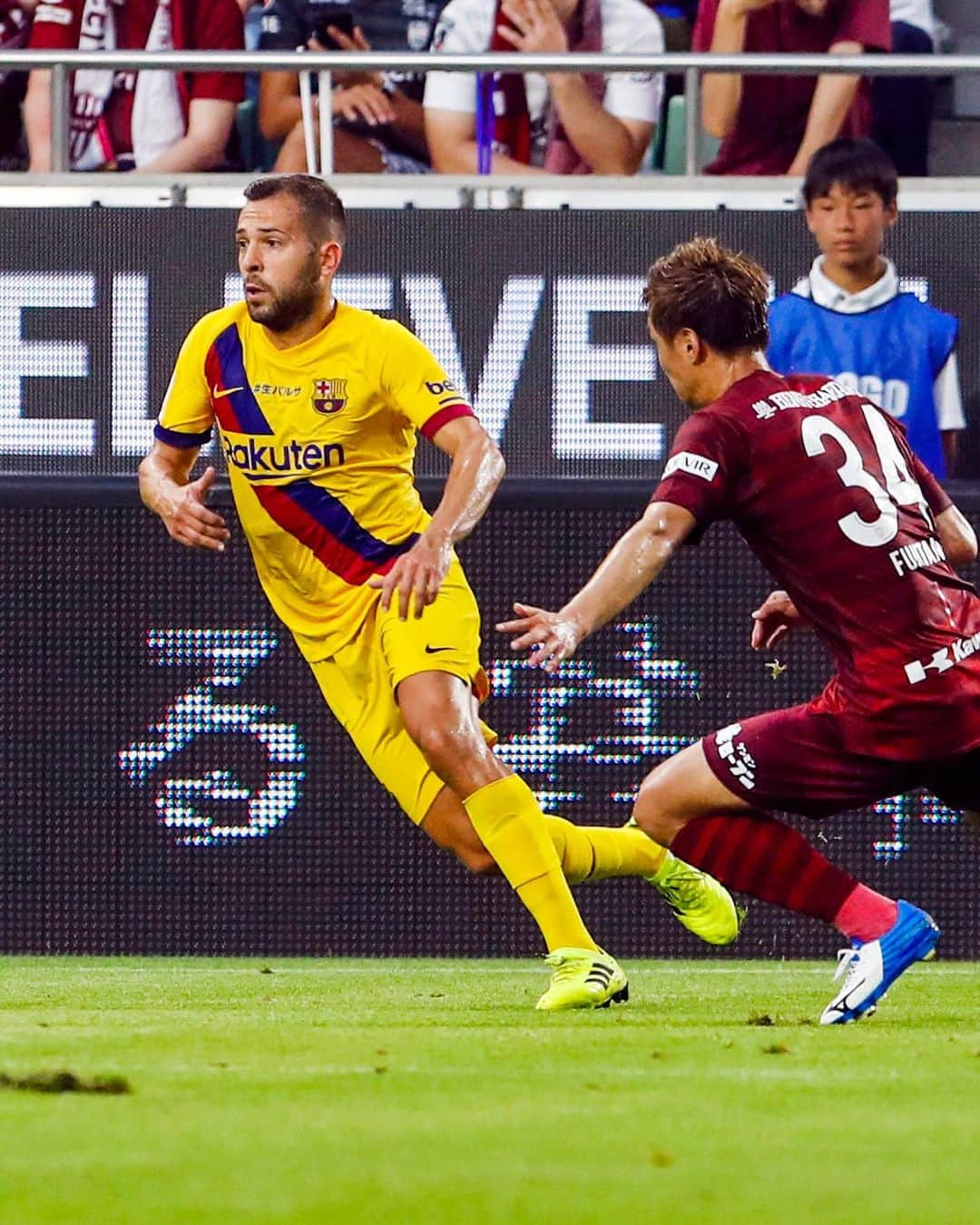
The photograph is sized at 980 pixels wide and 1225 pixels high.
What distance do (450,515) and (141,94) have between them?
3.89 meters

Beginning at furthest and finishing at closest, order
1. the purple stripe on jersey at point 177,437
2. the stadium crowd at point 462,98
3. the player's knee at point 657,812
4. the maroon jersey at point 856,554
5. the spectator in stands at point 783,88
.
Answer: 1. the stadium crowd at point 462,98
2. the spectator in stands at point 783,88
3. the purple stripe on jersey at point 177,437
4. the player's knee at point 657,812
5. the maroon jersey at point 856,554

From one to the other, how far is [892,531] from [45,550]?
371 centimetres

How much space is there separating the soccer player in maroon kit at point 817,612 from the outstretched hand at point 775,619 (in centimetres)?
24

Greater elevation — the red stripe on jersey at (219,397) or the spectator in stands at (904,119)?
the spectator in stands at (904,119)

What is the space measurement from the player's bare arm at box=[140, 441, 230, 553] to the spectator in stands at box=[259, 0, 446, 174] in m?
2.65

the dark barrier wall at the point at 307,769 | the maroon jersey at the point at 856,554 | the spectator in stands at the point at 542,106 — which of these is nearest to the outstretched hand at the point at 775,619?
the maroon jersey at the point at 856,554

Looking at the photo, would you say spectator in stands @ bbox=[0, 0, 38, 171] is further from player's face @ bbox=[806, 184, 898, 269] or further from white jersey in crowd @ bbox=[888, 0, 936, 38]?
white jersey in crowd @ bbox=[888, 0, 936, 38]

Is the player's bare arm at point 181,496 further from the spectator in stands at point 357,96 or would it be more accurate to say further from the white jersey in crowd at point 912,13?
the white jersey in crowd at point 912,13

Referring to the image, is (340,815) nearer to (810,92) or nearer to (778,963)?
(778,963)

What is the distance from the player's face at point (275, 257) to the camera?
6.68 m

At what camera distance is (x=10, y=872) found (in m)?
8.42

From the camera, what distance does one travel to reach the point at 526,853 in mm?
6324

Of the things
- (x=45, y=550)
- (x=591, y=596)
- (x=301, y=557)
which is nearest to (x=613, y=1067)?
(x=591, y=596)

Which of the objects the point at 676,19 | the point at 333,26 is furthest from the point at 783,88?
the point at 333,26
